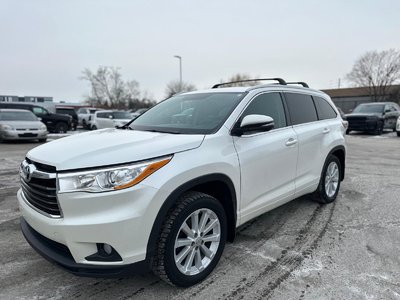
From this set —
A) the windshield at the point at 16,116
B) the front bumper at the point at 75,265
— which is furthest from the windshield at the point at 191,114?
the windshield at the point at 16,116

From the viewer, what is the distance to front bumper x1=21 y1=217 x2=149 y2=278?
2186 mm

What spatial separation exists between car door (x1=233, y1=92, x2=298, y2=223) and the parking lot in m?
0.45

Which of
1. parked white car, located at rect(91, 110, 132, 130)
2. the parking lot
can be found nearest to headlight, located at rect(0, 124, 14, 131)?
parked white car, located at rect(91, 110, 132, 130)

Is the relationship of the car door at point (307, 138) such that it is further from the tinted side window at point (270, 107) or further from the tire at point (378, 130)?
the tire at point (378, 130)

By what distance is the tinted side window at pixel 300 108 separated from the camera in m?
3.98

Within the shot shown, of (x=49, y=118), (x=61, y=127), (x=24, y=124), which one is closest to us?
(x=24, y=124)

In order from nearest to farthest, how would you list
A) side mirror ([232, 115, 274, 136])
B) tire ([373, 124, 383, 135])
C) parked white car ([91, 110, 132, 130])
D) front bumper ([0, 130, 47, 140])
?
side mirror ([232, 115, 274, 136]) → front bumper ([0, 130, 47, 140]) → tire ([373, 124, 383, 135]) → parked white car ([91, 110, 132, 130])

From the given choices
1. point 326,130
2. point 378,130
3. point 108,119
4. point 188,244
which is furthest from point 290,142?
point 108,119

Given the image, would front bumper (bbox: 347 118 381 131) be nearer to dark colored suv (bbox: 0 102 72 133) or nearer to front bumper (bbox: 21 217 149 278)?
dark colored suv (bbox: 0 102 72 133)

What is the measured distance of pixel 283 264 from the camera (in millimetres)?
3039

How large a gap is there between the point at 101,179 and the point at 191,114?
1569 mm

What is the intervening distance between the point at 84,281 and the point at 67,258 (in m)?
0.64

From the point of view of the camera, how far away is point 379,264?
3.04m

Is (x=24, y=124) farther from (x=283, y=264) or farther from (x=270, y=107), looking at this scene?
(x=283, y=264)
